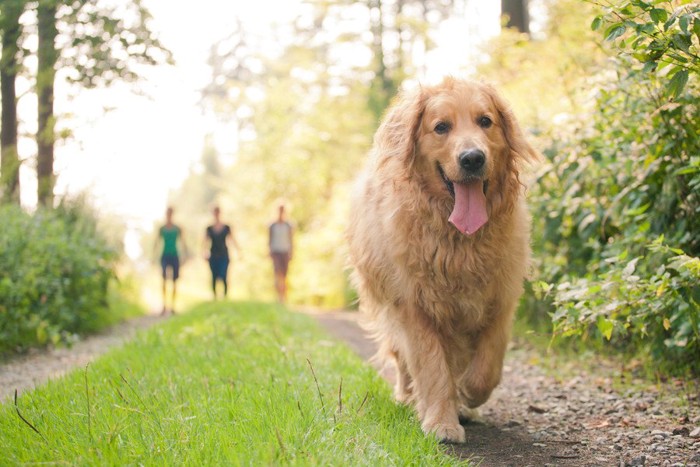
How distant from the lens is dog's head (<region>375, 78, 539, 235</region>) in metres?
3.93

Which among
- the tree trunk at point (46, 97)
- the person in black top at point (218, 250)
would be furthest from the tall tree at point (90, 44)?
the person in black top at point (218, 250)

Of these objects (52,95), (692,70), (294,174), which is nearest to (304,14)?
(294,174)

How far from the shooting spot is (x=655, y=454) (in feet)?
11.6

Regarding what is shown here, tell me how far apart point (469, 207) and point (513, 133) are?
603mm

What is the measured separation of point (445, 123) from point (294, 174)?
1907 centimetres

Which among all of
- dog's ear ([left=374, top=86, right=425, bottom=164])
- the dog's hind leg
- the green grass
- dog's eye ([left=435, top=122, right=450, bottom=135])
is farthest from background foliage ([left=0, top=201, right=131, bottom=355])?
dog's eye ([left=435, top=122, right=450, bottom=135])

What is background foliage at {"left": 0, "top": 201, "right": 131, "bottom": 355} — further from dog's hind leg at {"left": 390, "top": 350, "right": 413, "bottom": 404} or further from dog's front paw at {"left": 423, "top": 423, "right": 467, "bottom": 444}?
dog's front paw at {"left": 423, "top": 423, "right": 467, "bottom": 444}

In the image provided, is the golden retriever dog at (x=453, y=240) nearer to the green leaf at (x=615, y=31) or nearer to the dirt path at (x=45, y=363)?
the green leaf at (x=615, y=31)

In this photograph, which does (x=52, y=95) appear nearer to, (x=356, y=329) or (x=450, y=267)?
(x=356, y=329)

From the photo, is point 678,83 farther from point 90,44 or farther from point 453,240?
point 90,44

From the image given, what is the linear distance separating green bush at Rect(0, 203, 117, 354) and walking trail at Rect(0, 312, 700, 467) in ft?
2.00

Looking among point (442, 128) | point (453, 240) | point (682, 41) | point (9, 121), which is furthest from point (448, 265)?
point (9, 121)

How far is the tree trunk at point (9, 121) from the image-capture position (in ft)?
30.3

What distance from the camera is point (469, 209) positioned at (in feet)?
13.0
